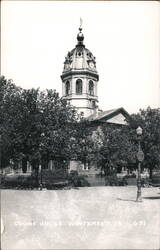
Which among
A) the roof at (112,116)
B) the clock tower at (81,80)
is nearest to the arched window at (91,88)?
the clock tower at (81,80)

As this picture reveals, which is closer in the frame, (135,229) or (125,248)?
(125,248)

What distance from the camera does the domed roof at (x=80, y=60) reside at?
6019 centimetres

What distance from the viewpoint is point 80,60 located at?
60.6 m

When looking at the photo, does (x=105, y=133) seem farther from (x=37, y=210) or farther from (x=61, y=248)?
(x=61, y=248)

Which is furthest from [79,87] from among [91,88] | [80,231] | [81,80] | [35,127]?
[80,231]

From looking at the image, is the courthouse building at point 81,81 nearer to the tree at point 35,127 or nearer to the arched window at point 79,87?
the arched window at point 79,87

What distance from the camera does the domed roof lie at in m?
60.2

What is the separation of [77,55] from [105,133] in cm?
2296

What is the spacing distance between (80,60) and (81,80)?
3512 millimetres

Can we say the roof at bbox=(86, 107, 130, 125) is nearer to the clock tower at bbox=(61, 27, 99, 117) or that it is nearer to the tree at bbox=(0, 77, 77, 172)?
the clock tower at bbox=(61, 27, 99, 117)

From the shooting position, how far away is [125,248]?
10.0 metres

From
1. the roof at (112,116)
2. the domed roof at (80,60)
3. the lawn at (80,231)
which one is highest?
the domed roof at (80,60)

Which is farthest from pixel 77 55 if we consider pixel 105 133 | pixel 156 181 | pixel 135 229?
pixel 135 229

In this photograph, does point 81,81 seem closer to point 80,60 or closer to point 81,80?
point 81,80
